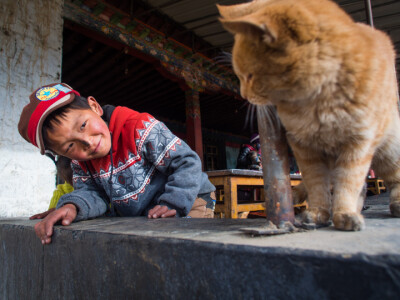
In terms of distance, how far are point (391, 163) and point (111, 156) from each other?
1612 millimetres

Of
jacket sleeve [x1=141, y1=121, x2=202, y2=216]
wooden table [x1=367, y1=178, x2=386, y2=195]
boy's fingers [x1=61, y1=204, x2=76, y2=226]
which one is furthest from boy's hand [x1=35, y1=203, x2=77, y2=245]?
wooden table [x1=367, y1=178, x2=386, y2=195]

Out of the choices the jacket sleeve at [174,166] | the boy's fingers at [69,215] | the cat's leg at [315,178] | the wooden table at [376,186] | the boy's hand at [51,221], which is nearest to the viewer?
the cat's leg at [315,178]

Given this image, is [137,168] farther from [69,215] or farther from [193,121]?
[193,121]

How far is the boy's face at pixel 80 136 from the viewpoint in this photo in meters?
1.58

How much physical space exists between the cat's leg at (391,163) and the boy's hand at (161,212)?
43.7 inches

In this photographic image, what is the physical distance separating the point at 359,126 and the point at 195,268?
2.27 ft

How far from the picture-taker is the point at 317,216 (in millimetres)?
978

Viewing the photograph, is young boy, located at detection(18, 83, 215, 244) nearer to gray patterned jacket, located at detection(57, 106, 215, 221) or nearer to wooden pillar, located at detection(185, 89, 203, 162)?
gray patterned jacket, located at detection(57, 106, 215, 221)

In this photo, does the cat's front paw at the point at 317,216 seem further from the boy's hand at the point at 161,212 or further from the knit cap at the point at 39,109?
the knit cap at the point at 39,109

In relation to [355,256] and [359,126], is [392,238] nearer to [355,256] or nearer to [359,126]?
[355,256]

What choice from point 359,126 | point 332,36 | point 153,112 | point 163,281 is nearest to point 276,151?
point 359,126

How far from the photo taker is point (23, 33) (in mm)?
3123

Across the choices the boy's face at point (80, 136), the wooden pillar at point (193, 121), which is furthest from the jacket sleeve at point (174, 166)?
the wooden pillar at point (193, 121)

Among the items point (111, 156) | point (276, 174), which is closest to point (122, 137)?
point (111, 156)
